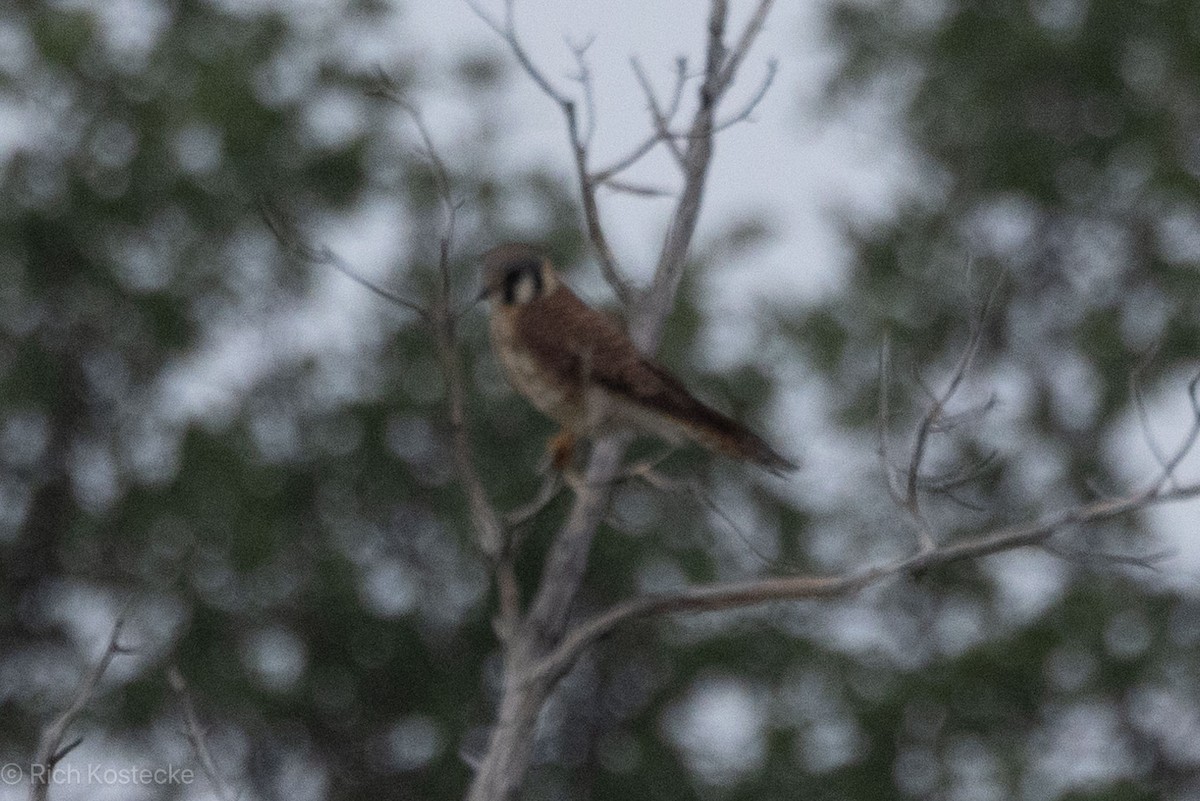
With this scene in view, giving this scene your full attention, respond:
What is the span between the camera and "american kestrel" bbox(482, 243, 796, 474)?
5.00 meters

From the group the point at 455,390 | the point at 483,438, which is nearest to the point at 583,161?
the point at 455,390

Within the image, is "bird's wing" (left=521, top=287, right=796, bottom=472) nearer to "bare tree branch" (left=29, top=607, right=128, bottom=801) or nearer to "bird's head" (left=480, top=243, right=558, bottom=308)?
"bird's head" (left=480, top=243, right=558, bottom=308)

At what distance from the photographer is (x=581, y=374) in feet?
16.7

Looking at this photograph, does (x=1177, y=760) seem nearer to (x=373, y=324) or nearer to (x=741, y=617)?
(x=741, y=617)

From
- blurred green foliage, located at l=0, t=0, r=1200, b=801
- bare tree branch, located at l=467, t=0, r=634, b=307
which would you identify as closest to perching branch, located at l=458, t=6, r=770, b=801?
bare tree branch, located at l=467, t=0, r=634, b=307

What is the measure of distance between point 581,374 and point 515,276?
422 mm

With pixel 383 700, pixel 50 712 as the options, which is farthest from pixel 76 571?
pixel 383 700

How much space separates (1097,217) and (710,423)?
7.81 m

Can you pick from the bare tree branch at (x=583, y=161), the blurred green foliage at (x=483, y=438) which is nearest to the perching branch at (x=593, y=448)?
the bare tree branch at (x=583, y=161)

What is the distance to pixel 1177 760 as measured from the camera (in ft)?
36.4

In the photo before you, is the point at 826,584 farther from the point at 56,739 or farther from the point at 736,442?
the point at 56,739

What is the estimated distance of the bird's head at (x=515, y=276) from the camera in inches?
210

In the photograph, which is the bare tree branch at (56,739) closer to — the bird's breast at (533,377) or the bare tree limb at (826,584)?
the bare tree limb at (826,584)

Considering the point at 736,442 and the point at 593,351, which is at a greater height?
the point at 593,351
